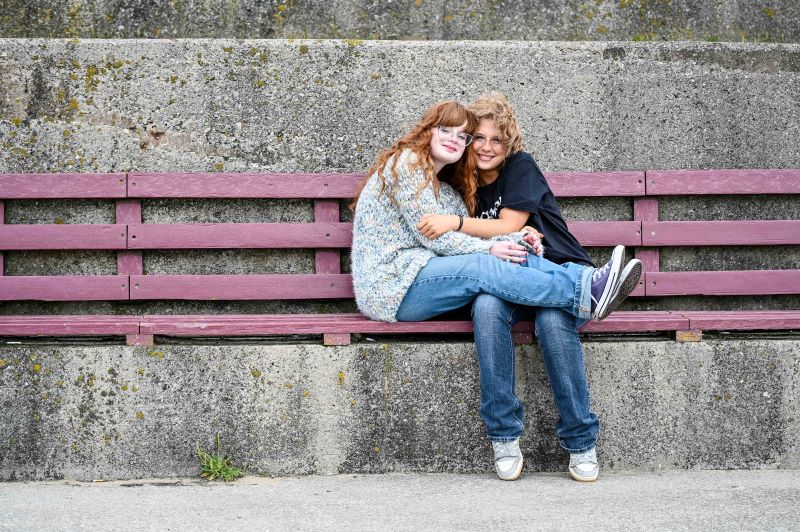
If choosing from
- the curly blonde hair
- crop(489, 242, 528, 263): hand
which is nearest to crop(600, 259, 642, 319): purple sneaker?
crop(489, 242, 528, 263): hand

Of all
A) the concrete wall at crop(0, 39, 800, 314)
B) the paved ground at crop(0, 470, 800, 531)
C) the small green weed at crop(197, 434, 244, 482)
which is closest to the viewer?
the paved ground at crop(0, 470, 800, 531)

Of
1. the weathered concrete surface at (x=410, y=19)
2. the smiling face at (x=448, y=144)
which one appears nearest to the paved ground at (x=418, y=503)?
the smiling face at (x=448, y=144)

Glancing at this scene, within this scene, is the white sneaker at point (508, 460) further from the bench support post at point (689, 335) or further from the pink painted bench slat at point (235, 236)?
the pink painted bench slat at point (235, 236)

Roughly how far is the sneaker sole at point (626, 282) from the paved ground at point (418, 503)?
0.71m

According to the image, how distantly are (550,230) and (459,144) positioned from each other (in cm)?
57

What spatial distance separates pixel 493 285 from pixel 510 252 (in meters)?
0.22

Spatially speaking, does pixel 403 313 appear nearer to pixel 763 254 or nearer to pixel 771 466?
pixel 771 466

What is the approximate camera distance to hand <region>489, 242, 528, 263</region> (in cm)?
384

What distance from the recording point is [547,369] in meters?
3.69

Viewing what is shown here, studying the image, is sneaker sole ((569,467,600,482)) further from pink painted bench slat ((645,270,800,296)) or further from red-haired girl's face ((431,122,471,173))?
red-haired girl's face ((431,122,471,173))

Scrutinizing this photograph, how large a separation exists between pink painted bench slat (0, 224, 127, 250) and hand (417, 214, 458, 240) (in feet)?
4.94

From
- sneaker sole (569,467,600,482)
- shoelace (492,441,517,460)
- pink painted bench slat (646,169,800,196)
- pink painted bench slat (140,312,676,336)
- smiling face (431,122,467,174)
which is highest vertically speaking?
smiling face (431,122,467,174)

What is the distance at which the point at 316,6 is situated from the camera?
4863mm

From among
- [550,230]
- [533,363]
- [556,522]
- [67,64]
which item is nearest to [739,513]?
[556,522]
